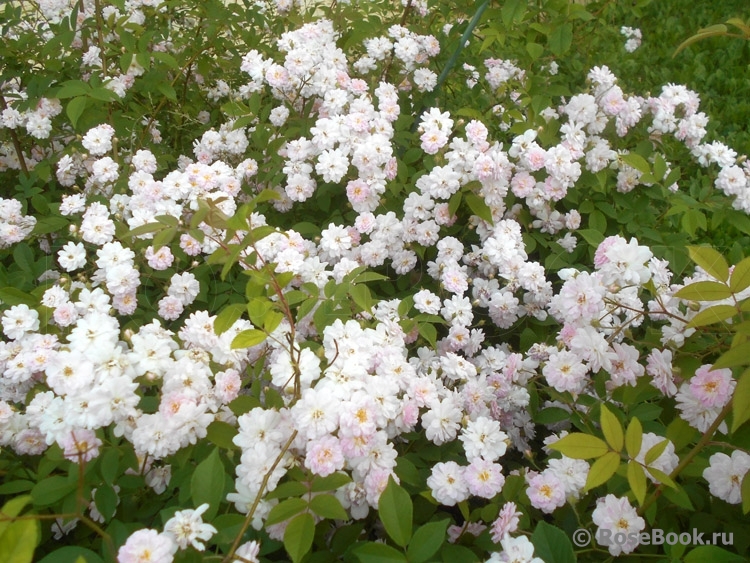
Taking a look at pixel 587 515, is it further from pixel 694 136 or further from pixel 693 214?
pixel 694 136

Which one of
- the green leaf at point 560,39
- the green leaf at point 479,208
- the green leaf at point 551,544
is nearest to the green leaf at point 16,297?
the green leaf at point 479,208

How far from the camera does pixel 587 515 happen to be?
4.27 ft

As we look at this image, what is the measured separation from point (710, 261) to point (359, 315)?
84 cm

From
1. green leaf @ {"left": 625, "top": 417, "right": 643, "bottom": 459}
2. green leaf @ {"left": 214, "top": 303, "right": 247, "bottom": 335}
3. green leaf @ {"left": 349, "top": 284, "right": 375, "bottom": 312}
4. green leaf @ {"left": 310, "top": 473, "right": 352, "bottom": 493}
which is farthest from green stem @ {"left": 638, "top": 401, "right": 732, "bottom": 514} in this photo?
green leaf @ {"left": 214, "top": 303, "right": 247, "bottom": 335}

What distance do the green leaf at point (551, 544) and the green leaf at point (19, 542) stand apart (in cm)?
74

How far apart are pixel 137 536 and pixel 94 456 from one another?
325mm

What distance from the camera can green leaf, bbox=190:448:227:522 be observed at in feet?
3.29

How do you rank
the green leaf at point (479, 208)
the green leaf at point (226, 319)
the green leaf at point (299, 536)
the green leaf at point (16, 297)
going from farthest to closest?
the green leaf at point (479, 208) < the green leaf at point (16, 297) < the green leaf at point (226, 319) < the green leaf at point (299, 536)

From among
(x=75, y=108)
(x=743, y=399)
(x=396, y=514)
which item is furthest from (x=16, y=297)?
(x=743, y=399)

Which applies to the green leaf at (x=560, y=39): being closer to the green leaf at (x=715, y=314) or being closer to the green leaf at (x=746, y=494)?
the green leaf at (x=715, y=314)

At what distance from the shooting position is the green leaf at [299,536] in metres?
0.97

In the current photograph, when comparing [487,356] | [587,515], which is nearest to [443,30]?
[487,356]

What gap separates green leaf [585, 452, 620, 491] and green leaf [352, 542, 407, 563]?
12.3 inches

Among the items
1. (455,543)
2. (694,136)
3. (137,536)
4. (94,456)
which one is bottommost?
(455,543)
